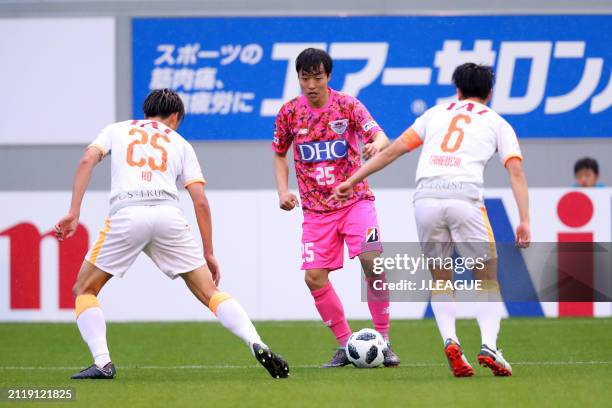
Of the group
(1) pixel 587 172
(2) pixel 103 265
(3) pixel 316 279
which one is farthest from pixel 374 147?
(1) pixel 587 172

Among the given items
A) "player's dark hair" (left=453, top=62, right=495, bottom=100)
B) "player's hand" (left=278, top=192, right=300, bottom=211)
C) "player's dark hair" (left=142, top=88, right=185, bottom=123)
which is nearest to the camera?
"player's dark hair" (left=453, top=62, right=495, bottom=100)

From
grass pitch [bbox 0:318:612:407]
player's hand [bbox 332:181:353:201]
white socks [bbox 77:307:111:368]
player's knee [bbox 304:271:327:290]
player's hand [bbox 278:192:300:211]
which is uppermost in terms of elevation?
player's hand [bbox 332:181:353:201]

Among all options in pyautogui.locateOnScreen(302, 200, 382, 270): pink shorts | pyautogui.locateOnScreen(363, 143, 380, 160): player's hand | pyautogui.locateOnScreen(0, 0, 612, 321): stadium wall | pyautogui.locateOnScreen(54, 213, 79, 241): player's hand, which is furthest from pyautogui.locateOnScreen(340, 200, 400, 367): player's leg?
pyautogui.locateOnScreen(0, 0, 612, 321): stadium wall

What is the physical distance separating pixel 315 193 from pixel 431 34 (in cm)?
614

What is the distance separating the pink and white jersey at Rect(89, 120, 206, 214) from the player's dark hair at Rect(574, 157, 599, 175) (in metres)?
7.30

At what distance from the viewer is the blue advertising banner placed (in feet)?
46.9

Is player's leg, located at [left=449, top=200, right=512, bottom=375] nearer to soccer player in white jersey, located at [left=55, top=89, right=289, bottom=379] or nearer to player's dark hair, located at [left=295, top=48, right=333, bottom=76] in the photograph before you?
soccer player in white jersey, located at [left=55, top=89, right=289, bottom=379]

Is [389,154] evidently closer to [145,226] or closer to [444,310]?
[444,310]

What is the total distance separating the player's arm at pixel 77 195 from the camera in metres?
7.09

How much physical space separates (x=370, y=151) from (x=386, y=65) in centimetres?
663

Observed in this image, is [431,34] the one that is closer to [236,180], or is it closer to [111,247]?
[236,180]

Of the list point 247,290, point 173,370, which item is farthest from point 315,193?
point 247,290

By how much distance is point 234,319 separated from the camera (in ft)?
23.7

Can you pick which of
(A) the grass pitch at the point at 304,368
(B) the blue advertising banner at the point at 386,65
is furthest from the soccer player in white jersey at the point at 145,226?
(B) the blue advertising banner at the point at 386,65
